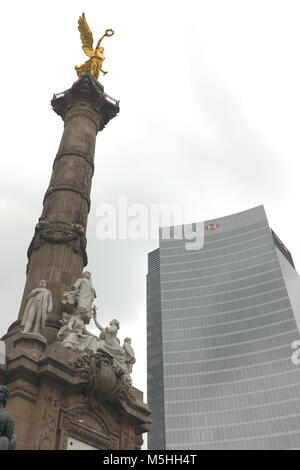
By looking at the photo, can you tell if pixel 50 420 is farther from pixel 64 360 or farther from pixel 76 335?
pixel 76 335

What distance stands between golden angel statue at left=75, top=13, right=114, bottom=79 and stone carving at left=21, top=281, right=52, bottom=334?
14.4 m

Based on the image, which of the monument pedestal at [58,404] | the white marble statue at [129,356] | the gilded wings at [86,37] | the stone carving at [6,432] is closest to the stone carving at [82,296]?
the white marble statue at [129,356]

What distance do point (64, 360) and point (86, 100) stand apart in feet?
48.7

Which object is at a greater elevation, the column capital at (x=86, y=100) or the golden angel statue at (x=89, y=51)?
the golden angel statue at (x=89, y=51)

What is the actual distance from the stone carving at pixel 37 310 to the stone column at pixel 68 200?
2.87 feet

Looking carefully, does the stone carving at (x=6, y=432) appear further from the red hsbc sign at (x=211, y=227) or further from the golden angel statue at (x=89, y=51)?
the red hsbc sign at (x=211, y=227)

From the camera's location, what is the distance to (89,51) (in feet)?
87.8

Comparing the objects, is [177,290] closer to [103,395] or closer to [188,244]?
[188,244]

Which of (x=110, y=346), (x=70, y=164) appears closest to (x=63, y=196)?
(x=70, y=164)

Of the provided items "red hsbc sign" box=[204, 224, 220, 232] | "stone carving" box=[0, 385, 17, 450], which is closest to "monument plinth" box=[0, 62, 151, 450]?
"stone carving" box=[0, 385, 17, 450]

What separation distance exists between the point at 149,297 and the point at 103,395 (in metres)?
113

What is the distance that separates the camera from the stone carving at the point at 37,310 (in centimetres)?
1485

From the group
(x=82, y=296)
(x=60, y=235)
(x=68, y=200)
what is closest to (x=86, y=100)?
(x=68, y=200)

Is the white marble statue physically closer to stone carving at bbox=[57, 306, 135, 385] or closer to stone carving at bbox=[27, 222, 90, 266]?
stone carving at bbox=[57, 306, 135, 385]
